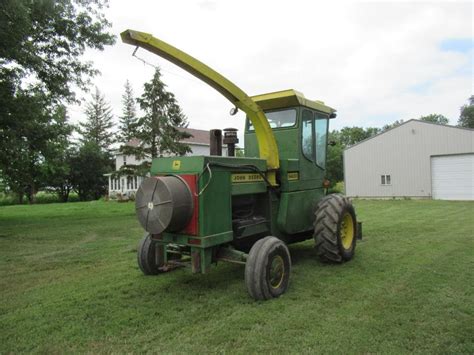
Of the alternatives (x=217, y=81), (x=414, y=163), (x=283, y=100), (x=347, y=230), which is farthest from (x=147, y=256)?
(x=414, y=163)

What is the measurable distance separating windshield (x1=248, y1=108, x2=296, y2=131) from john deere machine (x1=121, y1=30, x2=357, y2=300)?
0.05 ft

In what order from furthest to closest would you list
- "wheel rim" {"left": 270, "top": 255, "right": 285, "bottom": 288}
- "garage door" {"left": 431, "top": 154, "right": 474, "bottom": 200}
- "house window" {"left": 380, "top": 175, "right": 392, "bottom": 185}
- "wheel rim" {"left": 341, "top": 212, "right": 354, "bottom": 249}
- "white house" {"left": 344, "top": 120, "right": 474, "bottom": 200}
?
1. "house window" {"left": 380, "top": 175, "right": 392, "bottom": 185}
2. "white house" {"left": 344, "top": 120, "right": 474, "bottom": 200}
3. "garage door" {"left": 431, "top": 154, "right": 474, "bottom": 200}
4. "wheel rim" {"left": 341, "top": 212, "right": 354, "bottom": 249}
5. "wheel rim" {"left": 270, "top": 255, "right": 285, "bottom": 288}

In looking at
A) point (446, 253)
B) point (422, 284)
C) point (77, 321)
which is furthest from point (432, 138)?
point (77, 321)

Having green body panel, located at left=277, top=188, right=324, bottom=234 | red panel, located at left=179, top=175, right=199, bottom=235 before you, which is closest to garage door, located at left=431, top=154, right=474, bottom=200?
green body panel, located at left=277, top=188, right=324, bottom=234

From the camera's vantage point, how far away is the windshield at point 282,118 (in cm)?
585

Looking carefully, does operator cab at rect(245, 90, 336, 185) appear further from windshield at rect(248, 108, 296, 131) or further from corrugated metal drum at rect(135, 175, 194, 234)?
corrugated metal drum at rect(135, 175, 194, 234)

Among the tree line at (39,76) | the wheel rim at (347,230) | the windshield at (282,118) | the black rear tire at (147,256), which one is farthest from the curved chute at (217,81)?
the tree line at (39,76)

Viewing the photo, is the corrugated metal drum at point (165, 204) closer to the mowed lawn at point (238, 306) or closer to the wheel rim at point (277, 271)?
the mowed lawn at point (238, 306)

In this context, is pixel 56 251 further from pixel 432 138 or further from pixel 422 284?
pixel 432 138

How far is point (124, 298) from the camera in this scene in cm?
450

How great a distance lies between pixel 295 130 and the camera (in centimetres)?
579

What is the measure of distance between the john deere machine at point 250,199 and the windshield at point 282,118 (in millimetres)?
16

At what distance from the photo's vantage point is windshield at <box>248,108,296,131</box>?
5848 mm

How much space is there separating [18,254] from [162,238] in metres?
4.30
